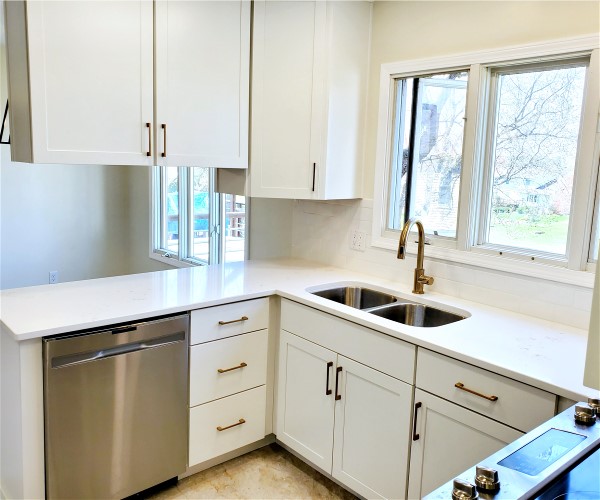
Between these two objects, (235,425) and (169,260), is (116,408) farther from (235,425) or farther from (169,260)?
(169,260)

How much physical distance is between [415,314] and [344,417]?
589 millimetres

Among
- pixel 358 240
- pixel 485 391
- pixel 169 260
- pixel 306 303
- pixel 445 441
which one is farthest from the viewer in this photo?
pixel 169 260

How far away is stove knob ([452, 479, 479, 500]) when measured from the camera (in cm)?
87

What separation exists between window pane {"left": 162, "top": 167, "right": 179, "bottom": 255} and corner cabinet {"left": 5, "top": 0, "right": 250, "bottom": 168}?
7.60ft

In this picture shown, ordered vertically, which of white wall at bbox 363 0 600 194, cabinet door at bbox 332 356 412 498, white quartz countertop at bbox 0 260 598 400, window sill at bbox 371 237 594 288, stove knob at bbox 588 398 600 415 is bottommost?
cabinet door at bbox 332 356 412 498

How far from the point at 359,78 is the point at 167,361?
1.73 m

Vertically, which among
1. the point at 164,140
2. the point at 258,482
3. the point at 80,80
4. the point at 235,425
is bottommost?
the point at 258,482

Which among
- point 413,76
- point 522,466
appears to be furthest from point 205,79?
point 522,466

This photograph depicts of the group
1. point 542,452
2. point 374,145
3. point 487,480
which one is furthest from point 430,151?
point 487,480

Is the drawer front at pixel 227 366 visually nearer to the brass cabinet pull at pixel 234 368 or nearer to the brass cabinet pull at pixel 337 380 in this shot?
the brass cabinet pull at pixel 234 368

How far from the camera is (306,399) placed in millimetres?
2400

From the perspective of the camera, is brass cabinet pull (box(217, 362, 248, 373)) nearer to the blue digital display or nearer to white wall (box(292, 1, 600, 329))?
white wall (box(292, 1, 600, 329))

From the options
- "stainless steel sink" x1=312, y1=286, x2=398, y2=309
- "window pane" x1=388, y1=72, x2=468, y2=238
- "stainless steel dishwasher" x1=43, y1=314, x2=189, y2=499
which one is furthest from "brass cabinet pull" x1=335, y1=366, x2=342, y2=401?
"window pane" x1=388, y1=72, x2=468, y2=238

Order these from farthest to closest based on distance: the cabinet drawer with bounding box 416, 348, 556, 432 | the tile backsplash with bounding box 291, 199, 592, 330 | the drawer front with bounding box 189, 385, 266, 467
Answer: the drawer front with bounding box 189, 385, 266, 467
the tile backsplash with bounding box 291, 199, 592, 330
the cabinet drawer with bounding box 416, 348, 556, 432
